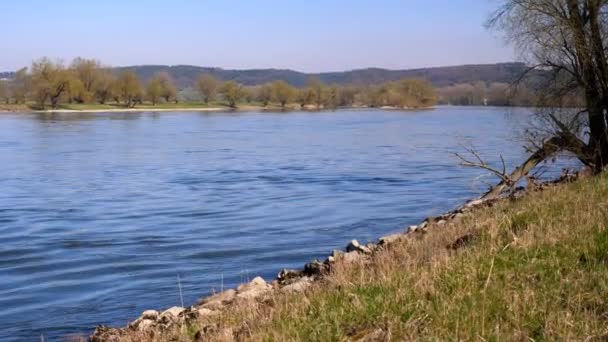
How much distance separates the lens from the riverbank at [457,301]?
4914mm

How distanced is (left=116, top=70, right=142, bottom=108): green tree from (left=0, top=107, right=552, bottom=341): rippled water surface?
96.0 m

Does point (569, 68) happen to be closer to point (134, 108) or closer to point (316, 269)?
point (316, 269)

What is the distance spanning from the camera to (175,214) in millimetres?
20016

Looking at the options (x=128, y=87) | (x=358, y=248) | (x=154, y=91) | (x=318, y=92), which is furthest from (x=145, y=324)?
(x=318, y=92)

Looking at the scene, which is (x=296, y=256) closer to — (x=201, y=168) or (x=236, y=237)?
(x=236, y=237)

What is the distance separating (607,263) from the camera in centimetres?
614

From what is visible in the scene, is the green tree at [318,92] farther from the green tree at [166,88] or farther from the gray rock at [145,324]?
the gray rock at [145,324]

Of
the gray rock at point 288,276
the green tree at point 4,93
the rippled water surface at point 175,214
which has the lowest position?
the rippled water surface at point 175,214

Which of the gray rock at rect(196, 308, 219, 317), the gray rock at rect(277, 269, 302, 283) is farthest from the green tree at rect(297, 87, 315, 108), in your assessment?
the gray rock at rect(196, 308, 219, 317)

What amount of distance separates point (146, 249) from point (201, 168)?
17.1 metres

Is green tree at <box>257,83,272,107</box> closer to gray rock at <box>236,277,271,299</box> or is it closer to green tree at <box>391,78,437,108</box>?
green tree at <box>391,78,437,108</box>

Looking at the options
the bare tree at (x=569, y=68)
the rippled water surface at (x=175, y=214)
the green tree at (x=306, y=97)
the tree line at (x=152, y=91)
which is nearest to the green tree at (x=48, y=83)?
the tree line at (x=152, y=91)

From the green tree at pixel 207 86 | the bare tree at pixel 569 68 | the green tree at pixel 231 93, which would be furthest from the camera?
the green tree at pixel 207 86

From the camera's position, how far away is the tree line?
400ft
